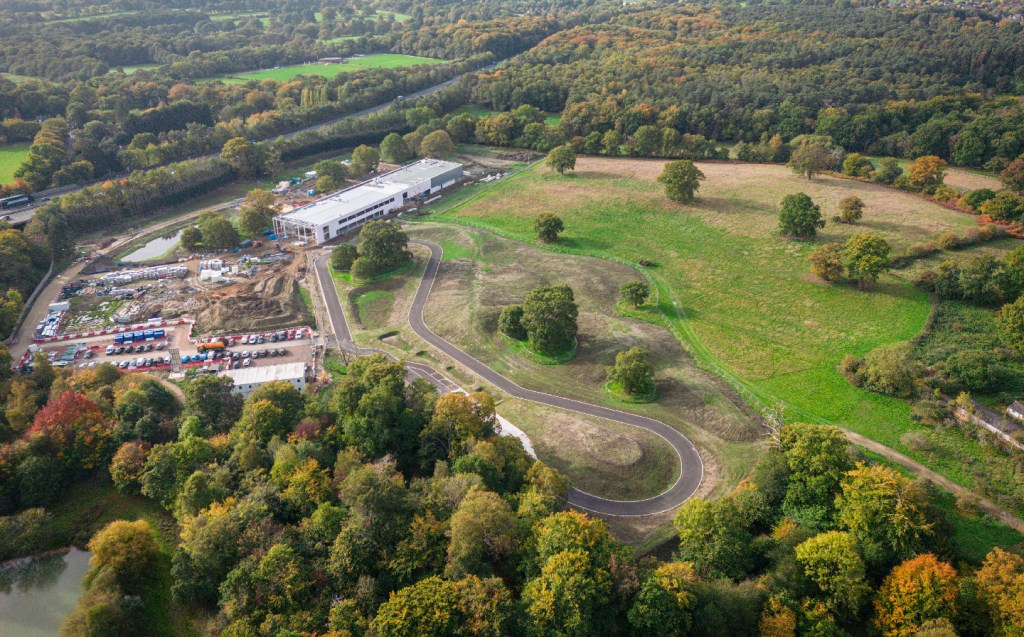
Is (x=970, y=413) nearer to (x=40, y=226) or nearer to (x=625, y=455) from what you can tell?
(x=625, y=455)

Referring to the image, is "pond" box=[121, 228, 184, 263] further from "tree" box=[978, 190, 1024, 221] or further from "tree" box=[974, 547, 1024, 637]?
"tree" box=[978, 190, 1024, 221]

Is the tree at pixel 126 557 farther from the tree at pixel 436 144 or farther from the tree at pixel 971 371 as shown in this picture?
the tree at pixel 436 144

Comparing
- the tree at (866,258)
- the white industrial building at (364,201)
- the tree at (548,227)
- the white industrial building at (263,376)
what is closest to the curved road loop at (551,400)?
the white industrial building at (263,376)

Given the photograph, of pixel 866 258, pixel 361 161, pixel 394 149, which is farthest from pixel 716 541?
pixel 394 149

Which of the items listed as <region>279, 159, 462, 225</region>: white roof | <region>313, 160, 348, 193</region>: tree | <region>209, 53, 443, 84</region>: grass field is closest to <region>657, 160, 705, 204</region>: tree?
<region>279, 159, 462, 225</region>: white roof

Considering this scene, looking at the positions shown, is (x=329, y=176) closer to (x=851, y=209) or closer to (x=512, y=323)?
(x=512, y=323)

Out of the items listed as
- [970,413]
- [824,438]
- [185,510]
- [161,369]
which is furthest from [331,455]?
[970,413]
